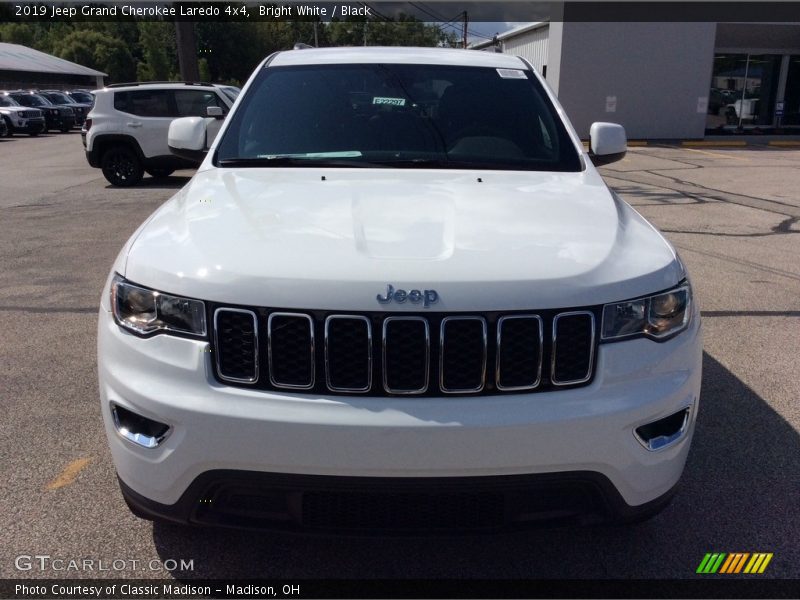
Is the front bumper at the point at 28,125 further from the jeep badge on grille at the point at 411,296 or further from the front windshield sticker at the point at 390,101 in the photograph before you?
the jeep badge on grille at the point at 411,296

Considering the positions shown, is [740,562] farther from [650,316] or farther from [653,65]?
[653,65]

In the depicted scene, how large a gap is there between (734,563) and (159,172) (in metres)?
14.0

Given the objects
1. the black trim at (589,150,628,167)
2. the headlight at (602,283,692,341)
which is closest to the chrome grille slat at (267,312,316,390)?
the headlight at (602,283,692,341)

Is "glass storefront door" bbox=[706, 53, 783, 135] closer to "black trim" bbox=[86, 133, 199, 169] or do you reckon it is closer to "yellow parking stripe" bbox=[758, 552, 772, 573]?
"black trim" bbox=[86, 133, 199, 169]

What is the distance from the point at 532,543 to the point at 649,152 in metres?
19.3

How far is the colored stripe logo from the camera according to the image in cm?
265

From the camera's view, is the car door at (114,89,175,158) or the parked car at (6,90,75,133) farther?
the parked car at (6,90,75,133)

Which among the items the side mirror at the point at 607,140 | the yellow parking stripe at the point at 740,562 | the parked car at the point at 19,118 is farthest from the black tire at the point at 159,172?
the parked car at the point at 19,118

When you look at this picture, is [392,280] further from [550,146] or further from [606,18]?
[606,18]

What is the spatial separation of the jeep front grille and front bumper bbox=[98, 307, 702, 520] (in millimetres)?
44

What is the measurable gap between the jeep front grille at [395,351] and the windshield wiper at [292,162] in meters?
1.32

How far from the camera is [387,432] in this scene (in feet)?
6.98

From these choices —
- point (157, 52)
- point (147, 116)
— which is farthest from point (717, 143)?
point (157, 52)

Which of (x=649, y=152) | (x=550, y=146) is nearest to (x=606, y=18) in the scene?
(x=649, y=152)
